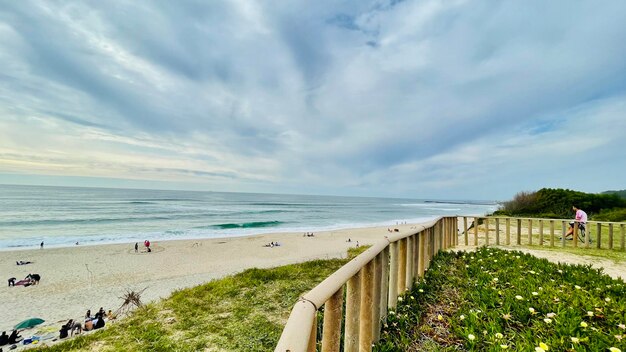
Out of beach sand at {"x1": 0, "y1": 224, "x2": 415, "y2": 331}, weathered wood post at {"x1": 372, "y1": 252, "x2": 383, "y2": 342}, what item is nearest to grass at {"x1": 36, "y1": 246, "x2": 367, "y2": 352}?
weathered wood post at {"x1": 372, "y1": 252, "x2": 383, "y2": 342}

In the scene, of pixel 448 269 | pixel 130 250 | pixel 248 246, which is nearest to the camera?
pixel 448 269

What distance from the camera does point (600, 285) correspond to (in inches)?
166

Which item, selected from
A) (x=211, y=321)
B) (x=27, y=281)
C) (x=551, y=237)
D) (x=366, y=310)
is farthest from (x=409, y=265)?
(x=27, y=281)

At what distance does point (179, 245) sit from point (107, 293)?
978 cm

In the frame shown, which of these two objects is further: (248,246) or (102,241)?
(102,241)

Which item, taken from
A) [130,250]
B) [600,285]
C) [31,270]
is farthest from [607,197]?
[31,270]

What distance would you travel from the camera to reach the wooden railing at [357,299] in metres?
1.14

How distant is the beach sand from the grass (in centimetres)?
326

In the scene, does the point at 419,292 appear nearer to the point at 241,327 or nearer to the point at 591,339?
the point at 591,339

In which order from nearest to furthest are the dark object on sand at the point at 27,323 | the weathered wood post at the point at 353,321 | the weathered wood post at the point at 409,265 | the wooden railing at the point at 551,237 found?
Answer: 1. the weathered wood post at the point at 353,321
2. the weathered wood post at the point at 409,265
3. the dark object on sand at the point at 27,323
4. the wooden railing at the point at 551,237

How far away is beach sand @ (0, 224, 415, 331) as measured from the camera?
365 inches

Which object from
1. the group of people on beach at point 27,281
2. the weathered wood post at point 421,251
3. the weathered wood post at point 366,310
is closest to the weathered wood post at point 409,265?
the weathered wood post at point 421,251

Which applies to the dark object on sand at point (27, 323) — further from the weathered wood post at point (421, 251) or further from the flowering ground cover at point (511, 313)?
the weathered wood post at point (421, 251)

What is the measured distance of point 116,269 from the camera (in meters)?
13.8
